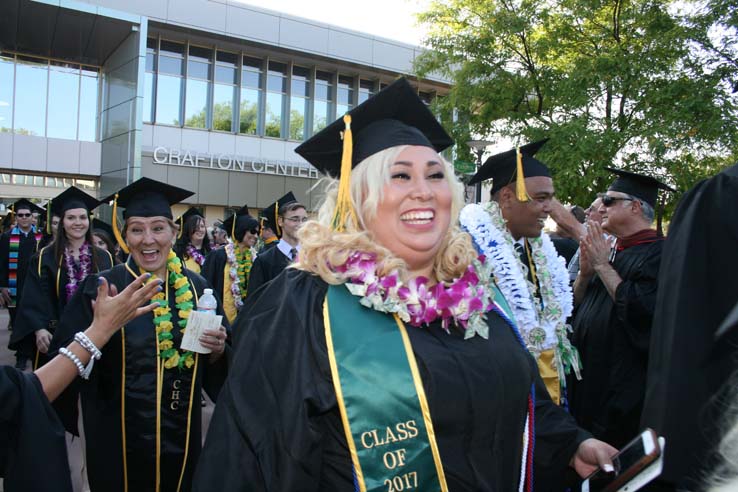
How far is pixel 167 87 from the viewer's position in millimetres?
22109

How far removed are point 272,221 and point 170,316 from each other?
5.09 meters

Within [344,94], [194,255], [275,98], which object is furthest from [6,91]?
[194,255]

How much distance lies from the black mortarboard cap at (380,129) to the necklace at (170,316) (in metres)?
1.63

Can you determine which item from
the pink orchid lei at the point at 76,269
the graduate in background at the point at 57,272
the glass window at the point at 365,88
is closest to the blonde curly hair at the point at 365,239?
the graduate in background at the point at 57,272

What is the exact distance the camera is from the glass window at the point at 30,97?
66.9ft

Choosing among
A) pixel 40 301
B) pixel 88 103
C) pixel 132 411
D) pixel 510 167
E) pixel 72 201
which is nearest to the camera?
pixel 132 411

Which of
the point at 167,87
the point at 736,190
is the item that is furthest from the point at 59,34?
the point at 736,190

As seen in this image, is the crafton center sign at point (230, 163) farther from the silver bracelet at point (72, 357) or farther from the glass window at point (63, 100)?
Result: the silver bracelet at point (72, 357)

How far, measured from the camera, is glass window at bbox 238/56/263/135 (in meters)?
23.4

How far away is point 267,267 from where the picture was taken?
6.93 meters

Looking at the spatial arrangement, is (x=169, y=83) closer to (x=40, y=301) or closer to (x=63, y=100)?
(x=63, y=100)

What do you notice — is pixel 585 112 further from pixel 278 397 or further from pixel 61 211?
pixel 278 397

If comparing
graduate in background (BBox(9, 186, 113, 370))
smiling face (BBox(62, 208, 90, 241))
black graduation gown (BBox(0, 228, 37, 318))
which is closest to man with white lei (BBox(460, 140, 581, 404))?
graduate in background (BBox(9, 186, 113, 370))

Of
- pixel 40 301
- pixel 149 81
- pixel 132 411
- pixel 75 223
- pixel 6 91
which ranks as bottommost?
pixel 132 411
